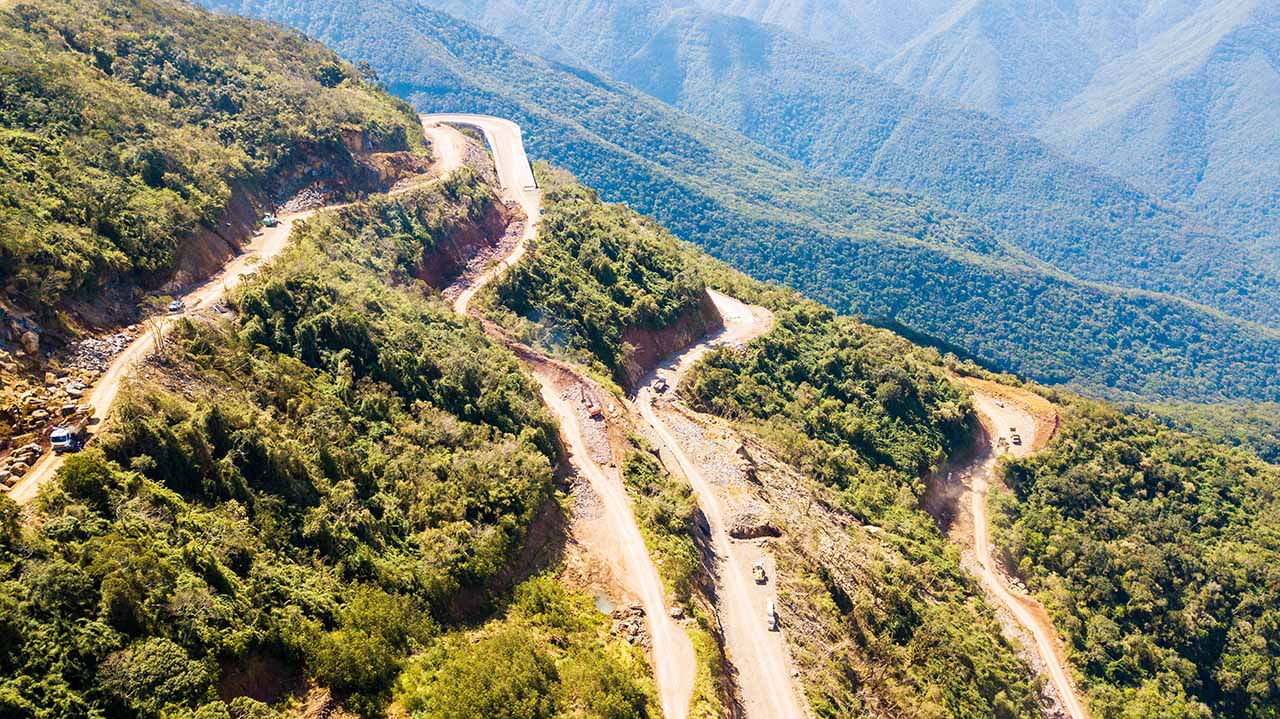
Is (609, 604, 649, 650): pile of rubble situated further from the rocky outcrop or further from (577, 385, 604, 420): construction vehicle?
the rocky outcrop

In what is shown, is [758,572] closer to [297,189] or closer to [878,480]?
[878,480]

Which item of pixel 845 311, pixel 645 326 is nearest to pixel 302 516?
pixel 645 326

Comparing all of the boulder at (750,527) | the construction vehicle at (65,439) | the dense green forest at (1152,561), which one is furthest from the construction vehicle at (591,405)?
the dense green forest at (1152,561)

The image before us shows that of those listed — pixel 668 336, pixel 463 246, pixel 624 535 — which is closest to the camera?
pixel 624 535

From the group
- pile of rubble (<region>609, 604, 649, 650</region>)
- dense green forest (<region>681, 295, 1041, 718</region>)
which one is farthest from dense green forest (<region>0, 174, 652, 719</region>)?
dense green forest (<region>681, 295, 1041, 718</region>)

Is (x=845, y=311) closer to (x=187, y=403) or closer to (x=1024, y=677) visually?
(x=1024, y=677)

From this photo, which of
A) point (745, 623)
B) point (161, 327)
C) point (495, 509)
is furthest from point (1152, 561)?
point (161, 327)
